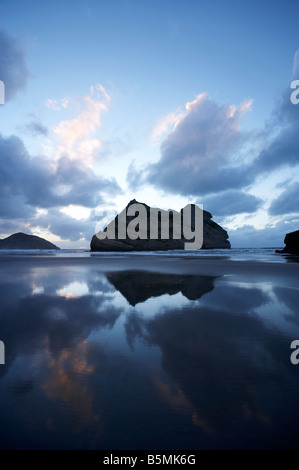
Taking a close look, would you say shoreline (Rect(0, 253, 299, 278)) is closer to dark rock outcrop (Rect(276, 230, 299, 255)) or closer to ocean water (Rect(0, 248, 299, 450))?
ocean water (Rect(0, 248, 299, 450))

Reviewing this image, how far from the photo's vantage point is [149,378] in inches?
117

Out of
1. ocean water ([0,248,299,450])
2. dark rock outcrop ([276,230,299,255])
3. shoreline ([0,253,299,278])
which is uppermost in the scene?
dark rock outcrop ([276,230,299,255])

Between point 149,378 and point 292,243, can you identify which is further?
point 292,243

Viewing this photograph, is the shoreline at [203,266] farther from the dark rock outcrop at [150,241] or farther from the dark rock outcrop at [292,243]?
the dark rock outcrop at [150,241]

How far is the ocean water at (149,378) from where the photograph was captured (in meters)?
2.03

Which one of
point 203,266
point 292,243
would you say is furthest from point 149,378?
point 292,243

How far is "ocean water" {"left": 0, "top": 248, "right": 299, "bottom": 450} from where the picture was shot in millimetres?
2025

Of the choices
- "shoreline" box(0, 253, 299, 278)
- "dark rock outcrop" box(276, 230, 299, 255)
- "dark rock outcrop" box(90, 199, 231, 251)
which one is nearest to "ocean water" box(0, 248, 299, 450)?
"shoreline" box(0, 253, 299, 278)

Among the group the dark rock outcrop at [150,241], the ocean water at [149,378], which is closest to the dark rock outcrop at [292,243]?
the ocean water at [149,378]

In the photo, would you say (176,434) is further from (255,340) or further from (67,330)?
(67,330)

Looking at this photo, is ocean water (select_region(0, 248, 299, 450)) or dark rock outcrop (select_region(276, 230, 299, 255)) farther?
dark rock outcrop (select_region(276, 230, 299, 255))

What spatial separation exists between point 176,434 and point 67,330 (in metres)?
3.49

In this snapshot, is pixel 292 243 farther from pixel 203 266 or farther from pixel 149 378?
pixel 149 378

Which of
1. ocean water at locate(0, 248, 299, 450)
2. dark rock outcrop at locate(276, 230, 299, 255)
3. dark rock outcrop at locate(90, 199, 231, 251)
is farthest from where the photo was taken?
dark rock outcrop at locate(90, 199, 231, 251)
